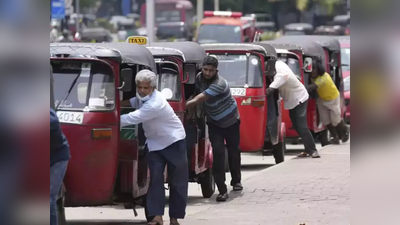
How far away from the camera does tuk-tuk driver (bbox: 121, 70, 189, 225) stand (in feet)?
27.7

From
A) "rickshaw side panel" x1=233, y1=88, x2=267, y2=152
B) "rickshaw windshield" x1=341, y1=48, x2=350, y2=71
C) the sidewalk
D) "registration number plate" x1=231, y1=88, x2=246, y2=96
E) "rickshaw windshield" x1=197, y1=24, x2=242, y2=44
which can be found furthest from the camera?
"rickshaw windshield" x1=197, y1=24, x2=242, y2=44

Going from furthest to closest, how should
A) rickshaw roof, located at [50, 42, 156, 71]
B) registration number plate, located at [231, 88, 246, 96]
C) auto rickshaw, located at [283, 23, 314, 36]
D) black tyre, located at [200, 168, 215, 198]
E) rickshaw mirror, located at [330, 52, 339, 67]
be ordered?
auto rickshaw, located at [283, 23, 314, 36] < rickshaw mirror, located at [330, 52, 339, 67] < registration number plate, located at [231, 88, 246, 96] < black tyre, located at [200, 168, 215, 198] < rickshaw roof, located at [50, 42, 156, 71]

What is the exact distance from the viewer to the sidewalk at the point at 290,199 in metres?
9.32

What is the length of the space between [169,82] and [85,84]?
1952 mm

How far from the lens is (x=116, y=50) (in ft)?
28.7

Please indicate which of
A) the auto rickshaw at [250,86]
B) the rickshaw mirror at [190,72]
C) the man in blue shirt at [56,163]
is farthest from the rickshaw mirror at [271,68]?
the man in blue shirt at [56,163]

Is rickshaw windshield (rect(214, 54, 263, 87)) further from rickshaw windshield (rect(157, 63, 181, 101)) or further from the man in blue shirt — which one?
the man in blue shirt

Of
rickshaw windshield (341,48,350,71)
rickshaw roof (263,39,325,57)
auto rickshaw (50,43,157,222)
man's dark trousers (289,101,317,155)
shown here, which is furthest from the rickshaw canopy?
auto rickshaw (50,43,157,222)

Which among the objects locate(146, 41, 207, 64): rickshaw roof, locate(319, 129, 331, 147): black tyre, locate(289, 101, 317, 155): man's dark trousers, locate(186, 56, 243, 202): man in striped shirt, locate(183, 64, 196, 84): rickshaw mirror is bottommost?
locate(319, 129, 331, 147): black tyre

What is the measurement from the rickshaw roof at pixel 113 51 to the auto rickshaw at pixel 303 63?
23.3 ft

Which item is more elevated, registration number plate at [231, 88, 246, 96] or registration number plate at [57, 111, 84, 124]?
registration number plate at [57, 111, 84, 124]

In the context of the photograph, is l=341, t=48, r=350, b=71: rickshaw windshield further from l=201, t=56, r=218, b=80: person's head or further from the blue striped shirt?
l=201, t=56, r=218, b=80: person's head

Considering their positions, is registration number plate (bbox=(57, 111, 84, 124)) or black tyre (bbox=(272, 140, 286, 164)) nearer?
registration number plate (bbox=(57, 111, 84, 124))

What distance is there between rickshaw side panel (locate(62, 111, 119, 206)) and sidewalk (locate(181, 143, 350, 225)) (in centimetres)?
119
